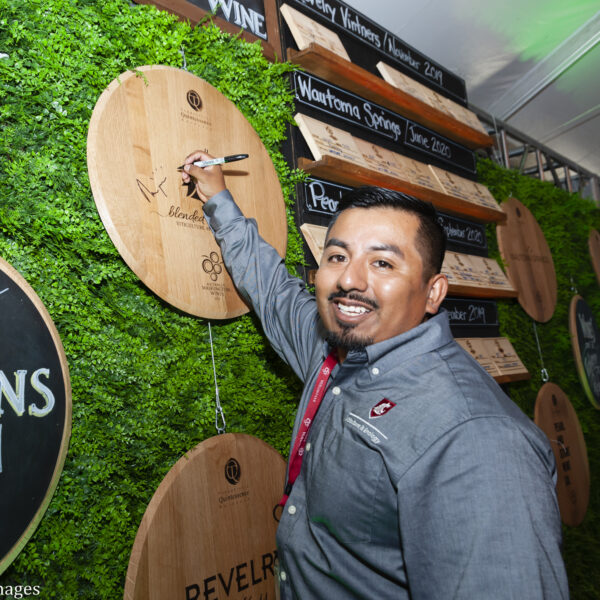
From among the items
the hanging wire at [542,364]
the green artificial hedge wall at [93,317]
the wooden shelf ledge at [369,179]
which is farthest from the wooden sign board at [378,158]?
the hanging wire at [542,364]

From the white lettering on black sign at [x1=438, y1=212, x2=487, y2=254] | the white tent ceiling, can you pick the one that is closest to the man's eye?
the white lettering on black sign at [x1=438, y1=212, x2=487, y2=254]

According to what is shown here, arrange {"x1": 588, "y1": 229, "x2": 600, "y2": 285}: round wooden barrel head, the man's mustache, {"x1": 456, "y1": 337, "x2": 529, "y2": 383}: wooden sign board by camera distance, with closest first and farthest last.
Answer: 1. the man's mustache
2. {"x1": 456, "y1": 337, "x2": 529, "y2": 383}: wooden sign board
3. {"x1": 588, "y1": 229, "x2": 600, "y2": 285}: round wooden barrel head

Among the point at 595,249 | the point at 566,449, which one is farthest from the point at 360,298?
the point at 595,249

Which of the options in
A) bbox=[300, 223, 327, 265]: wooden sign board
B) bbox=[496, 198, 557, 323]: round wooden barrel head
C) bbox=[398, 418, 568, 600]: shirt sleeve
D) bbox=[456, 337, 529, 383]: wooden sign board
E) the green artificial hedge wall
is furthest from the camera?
bbox=[496, 198, 557, 323]: round wooden barrel head

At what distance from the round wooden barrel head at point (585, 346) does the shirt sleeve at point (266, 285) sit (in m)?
3.07

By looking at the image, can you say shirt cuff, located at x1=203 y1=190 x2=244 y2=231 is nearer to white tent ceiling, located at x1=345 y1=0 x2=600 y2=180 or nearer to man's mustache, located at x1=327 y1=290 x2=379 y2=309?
man's mustache, located at x1=327 y1=290 x2=379 y2=309

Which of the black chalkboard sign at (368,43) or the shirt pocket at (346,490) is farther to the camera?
the black chalkboard sign at (368,43)

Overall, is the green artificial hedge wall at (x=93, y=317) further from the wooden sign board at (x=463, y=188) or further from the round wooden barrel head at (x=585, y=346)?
the round wooden barrel head at (x=585, y=346)

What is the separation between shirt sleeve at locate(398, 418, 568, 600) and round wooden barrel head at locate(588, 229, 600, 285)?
4305mm

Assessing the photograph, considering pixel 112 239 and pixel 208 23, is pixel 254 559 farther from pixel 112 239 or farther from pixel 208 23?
pixel 208 23

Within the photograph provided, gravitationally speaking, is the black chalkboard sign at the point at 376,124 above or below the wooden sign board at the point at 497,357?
above

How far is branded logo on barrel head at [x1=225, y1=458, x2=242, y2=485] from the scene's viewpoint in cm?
153

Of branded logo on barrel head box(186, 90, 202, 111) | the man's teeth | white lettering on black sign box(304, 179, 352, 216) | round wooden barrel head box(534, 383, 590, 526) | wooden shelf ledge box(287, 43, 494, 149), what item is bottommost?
round wooden barrel head box(534, 383, 590, 526)

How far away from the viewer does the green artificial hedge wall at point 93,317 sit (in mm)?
1250
